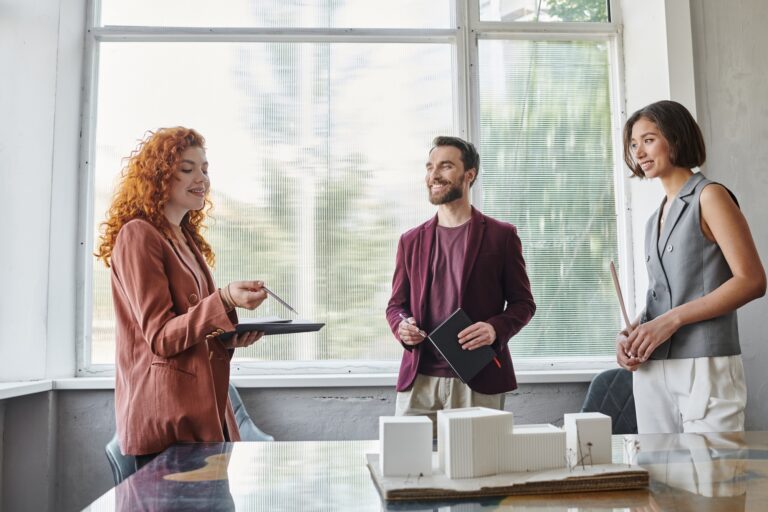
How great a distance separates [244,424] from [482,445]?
2034mm

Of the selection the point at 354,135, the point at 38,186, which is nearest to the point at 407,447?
the point at 354,135

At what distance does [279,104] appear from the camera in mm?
3590

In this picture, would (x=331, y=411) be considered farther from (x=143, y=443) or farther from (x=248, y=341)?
(x=143, y=443)

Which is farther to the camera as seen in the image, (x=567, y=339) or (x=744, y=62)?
(x=567, y=339)

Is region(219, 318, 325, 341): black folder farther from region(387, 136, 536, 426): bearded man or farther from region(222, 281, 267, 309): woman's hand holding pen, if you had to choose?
region(387, 136, 536, 426): bearded man

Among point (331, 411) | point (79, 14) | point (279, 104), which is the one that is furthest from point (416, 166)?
point (79, 14)

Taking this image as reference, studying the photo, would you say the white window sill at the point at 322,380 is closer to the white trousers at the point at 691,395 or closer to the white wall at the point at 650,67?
the white wall at the point at 650,67

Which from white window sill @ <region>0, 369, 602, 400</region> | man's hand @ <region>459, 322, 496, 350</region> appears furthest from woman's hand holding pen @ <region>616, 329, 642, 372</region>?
white window sill @ <region>0, 369, 602, 400</region>

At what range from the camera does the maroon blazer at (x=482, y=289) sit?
244 centimetres

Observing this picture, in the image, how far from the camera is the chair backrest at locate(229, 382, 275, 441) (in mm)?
2947

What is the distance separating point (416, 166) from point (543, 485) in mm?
2589

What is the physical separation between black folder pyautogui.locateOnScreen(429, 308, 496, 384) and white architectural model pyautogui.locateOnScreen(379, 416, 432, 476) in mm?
1028

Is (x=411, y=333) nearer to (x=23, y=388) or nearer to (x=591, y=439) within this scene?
(x=591, y=439)

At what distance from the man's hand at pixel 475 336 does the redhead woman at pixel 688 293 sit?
0.47 metres
